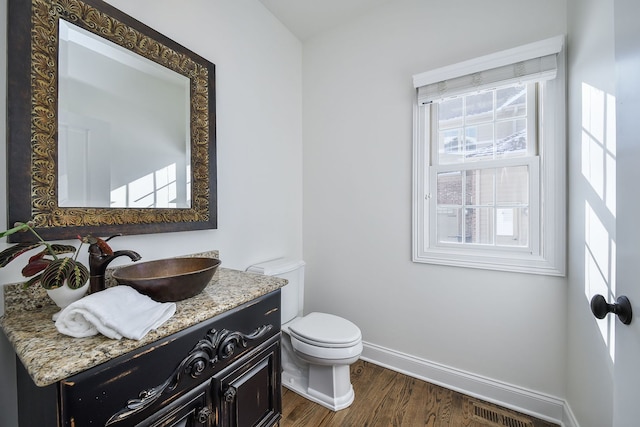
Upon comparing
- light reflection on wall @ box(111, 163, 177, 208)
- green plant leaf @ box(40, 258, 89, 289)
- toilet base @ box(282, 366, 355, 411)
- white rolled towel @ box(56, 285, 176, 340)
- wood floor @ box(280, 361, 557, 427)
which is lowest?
wood floor @ box(280, 361, 557, 427)

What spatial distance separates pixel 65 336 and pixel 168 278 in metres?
0.29

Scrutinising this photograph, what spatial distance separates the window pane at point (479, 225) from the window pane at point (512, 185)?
0.11 m

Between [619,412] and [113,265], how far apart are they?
70.4 inches

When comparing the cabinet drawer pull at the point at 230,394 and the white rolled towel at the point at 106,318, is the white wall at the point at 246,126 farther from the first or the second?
the cabinet drawer pull at the point at 230,394

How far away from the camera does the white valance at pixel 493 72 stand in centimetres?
146

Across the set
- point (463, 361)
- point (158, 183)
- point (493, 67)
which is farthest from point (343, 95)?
point (463, 361)

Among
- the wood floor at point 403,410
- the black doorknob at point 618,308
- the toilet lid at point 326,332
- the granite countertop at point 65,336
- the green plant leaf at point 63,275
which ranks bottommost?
the wood floor at point 403,410

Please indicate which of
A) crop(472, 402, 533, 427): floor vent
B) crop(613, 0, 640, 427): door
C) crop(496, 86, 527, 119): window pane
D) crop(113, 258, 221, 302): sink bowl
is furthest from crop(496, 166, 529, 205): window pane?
crop(113, 258, 221, 302): sink bowl

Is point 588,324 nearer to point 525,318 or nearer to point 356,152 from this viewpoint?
point 525,318

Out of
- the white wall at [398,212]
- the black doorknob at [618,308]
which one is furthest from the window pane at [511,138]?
the black doorknob at [618,308]

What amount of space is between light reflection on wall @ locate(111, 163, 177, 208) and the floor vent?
213 centimetres

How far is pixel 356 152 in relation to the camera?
2.14 m

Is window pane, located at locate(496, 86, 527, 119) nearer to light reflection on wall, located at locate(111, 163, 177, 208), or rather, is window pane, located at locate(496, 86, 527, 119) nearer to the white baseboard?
the white baseboard

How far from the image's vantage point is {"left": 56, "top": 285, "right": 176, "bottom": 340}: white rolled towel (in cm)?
71
